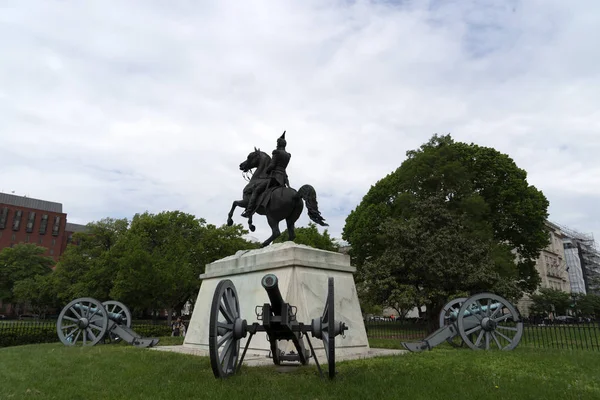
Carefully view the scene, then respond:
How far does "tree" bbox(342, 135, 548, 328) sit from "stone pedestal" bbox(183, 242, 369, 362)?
42.7 feet

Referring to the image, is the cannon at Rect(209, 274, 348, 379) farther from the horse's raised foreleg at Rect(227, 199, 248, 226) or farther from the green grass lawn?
the horse's raised foreleg at Rect(227, 199, 248, 226)

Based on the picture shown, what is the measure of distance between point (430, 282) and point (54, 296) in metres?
46.6

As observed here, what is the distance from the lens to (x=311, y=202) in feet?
39.8

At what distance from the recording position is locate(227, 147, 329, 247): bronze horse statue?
40.0 ft

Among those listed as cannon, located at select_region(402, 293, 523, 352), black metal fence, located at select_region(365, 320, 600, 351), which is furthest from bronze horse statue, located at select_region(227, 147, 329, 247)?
black metal fence, located at select_region(365, 320, 600, 351)

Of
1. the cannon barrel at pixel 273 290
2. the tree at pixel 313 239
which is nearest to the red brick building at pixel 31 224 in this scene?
the tree at pixel 313 239

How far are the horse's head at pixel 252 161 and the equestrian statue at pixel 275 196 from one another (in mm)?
87

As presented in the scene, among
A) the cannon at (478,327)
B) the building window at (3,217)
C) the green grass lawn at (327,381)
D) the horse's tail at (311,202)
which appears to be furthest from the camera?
the building window at (3,217)

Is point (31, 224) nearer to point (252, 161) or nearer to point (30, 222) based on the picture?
point (30, 222)

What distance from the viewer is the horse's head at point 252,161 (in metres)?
14.0

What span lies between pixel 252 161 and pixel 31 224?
8783 cm

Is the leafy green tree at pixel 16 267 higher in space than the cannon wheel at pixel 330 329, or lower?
higher

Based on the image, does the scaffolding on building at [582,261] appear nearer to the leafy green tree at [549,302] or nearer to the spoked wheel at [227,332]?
the leafy green tree at [549,302]

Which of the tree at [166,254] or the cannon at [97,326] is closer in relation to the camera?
the cannon at [97,326]
